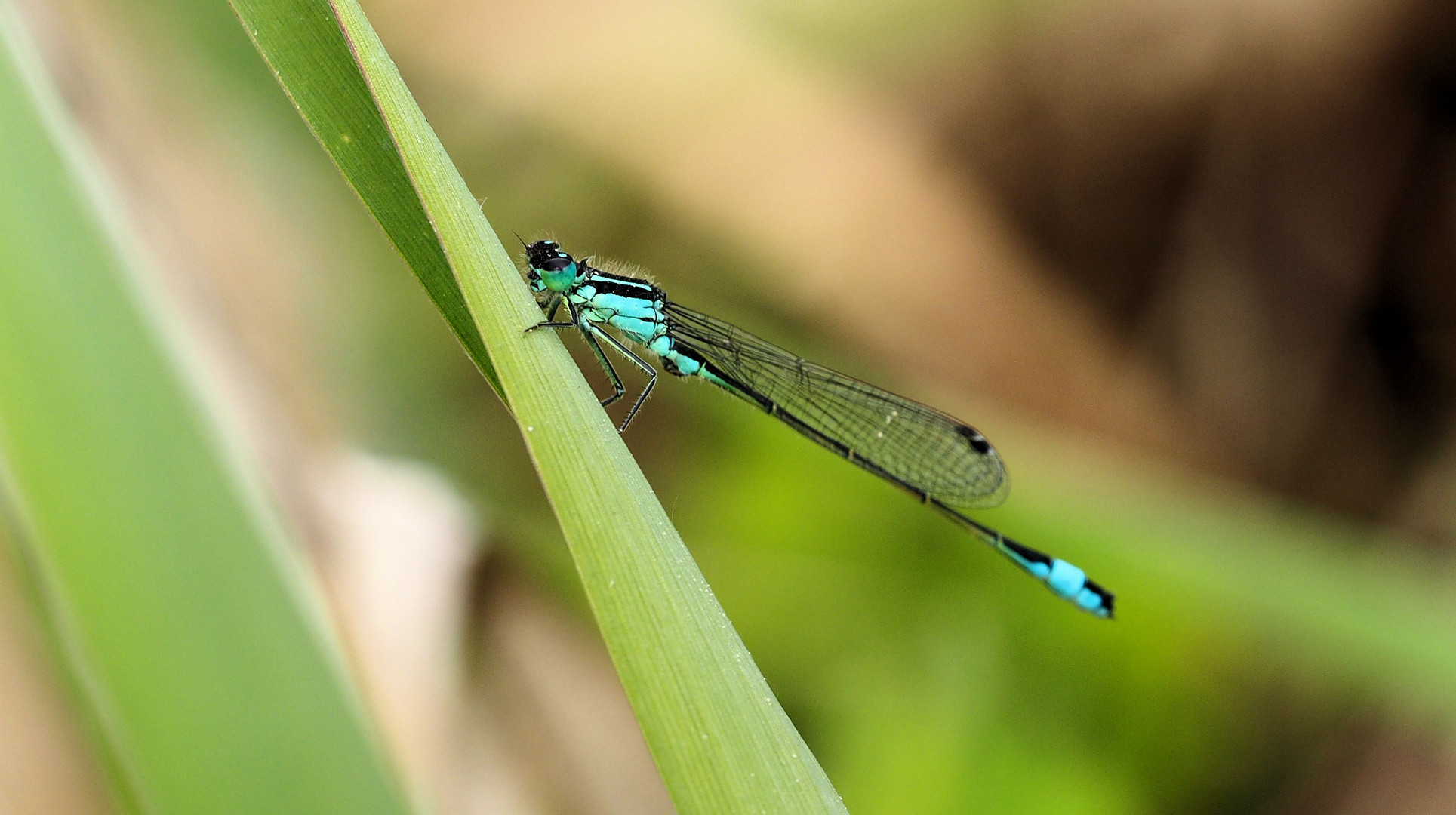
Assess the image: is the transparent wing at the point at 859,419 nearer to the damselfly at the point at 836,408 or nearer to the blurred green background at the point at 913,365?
the damselfly at the point at 836,408

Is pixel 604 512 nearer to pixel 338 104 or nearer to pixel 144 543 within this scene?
pixel 144 543

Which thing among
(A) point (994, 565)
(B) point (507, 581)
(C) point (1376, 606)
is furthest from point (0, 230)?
(C) point (1376, 606)

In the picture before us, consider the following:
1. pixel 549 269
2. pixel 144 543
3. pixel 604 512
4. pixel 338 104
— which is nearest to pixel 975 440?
pixel 549 269

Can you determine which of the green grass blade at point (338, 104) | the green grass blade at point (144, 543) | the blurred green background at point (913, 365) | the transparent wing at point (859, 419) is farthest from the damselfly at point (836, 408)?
the green grass blade at point (144, 543)

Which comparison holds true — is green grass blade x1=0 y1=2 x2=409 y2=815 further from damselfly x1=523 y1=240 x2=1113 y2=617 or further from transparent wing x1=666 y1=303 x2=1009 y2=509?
transparent wing x1=666 y1=303 x2=1009 y2=509

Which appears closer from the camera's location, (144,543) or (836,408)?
(144,543)
